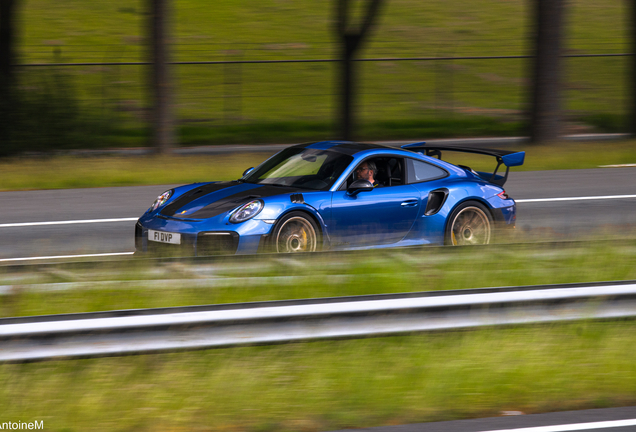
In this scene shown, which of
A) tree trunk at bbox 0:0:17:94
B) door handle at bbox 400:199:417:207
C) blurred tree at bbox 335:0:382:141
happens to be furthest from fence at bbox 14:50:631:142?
door handle at bbox 400:199:417:207

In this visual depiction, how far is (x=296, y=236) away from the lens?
25.6 ft

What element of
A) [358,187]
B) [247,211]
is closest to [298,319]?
[247,211]

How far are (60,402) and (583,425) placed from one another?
290 centimetres

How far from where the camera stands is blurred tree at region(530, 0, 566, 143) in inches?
730

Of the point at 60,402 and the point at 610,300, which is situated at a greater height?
the point at 610,300

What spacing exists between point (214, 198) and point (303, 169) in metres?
1.21

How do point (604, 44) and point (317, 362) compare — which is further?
point (604, 44)

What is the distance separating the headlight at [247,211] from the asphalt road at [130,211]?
2142mm

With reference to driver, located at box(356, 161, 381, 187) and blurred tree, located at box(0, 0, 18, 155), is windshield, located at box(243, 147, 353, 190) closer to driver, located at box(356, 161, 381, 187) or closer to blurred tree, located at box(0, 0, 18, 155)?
driver, located at box(356, 161, 381, 187)

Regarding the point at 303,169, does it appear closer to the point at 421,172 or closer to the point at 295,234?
the point at 295,234

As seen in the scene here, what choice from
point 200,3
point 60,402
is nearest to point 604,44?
point 200,3

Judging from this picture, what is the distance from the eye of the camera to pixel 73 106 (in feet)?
57.4

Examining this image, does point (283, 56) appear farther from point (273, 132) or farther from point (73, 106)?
point (73, 106)

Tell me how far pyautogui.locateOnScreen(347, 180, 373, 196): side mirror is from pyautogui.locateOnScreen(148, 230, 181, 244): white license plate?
1823 mm
